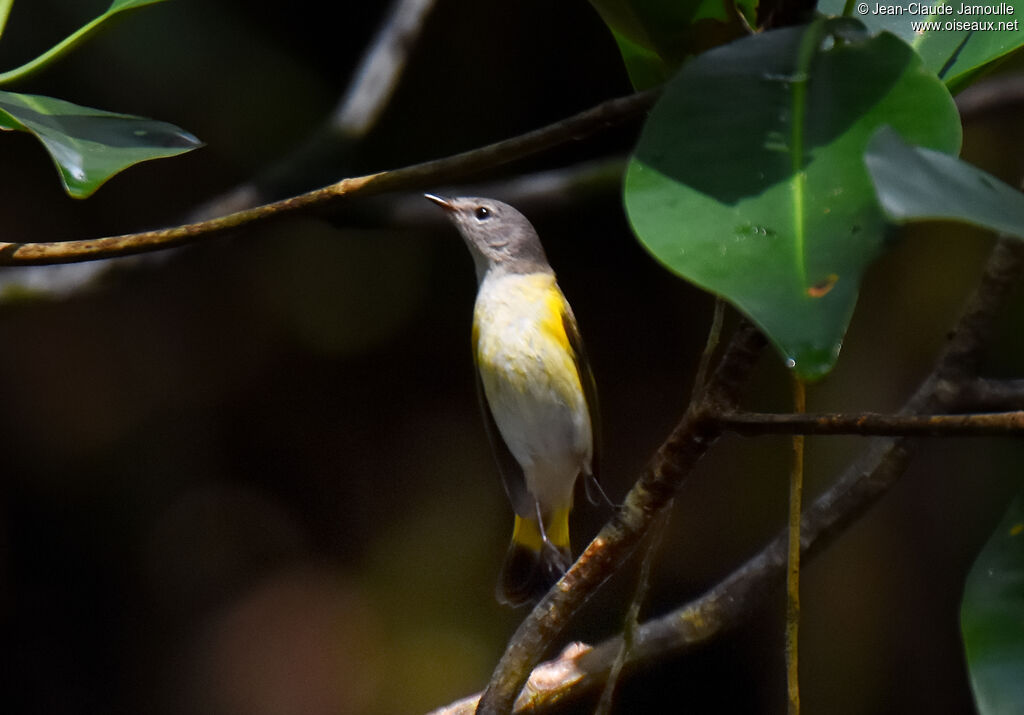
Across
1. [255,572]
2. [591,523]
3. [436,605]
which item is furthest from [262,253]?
[591,523]

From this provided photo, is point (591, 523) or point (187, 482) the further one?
point (187, 482)

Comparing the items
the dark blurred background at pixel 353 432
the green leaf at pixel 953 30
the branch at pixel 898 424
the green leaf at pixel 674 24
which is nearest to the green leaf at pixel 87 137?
the green leaf at pixel 674 24

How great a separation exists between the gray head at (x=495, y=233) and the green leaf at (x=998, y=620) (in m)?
1.06

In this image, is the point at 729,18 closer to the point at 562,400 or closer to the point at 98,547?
the point at 562,400

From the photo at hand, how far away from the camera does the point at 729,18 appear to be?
0.74 m

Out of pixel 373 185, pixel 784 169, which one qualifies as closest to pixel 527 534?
pixel 373 185

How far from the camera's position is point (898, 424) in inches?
21.8

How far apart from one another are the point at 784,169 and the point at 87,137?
527 mm

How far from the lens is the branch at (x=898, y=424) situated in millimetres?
536

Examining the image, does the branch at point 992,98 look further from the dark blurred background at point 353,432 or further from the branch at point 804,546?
the branch at point 804,546

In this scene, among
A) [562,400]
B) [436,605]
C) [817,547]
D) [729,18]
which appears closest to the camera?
[729,18]

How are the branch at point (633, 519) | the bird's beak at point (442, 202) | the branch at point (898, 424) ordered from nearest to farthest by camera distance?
the branch at point (898, 424)
the branch at point (633, 519)
the bird's beak at point (442, 202)

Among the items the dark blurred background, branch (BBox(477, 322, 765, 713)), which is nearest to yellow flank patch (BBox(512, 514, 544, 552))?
the dark blurred background

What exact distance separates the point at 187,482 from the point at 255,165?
75cm
